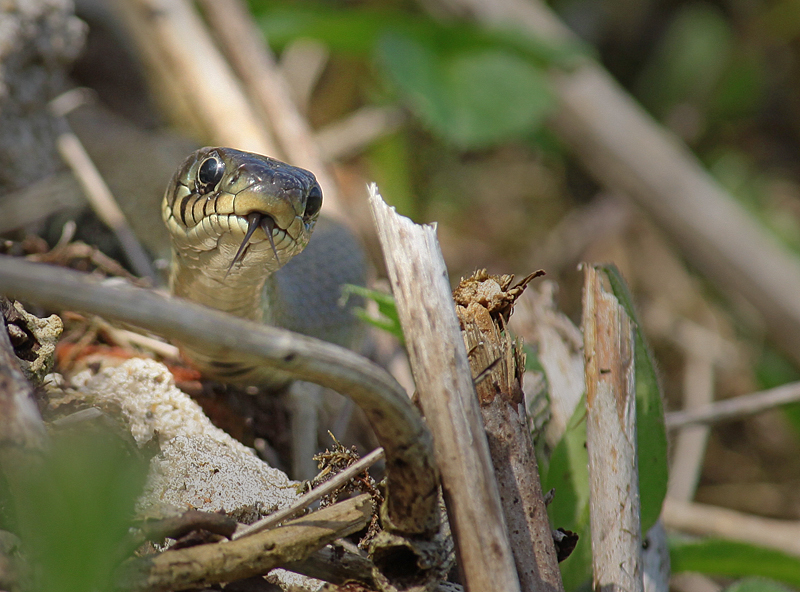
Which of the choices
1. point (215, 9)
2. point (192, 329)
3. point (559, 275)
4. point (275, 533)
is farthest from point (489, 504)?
point (559, 275)

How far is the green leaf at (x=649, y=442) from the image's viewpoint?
1.59 meters

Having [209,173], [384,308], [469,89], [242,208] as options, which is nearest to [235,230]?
[242,208]

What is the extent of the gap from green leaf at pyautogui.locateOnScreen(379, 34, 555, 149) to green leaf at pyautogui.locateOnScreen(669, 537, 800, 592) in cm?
200

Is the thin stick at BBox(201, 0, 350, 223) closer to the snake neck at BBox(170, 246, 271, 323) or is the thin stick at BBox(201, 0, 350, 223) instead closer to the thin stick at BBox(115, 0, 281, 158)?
the thin stick at BBox(115, 0, 281, 158)

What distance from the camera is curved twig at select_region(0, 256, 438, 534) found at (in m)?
0.89

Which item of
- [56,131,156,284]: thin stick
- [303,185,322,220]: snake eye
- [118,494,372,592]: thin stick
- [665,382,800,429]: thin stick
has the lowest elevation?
[118,494,372,592]: thin stick

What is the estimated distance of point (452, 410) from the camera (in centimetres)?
119

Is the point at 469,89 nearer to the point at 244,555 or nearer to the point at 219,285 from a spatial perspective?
the point at 219,285

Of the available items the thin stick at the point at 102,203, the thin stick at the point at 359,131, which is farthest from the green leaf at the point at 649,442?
the thin stick at the point at 359,131

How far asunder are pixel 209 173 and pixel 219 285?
30 cm

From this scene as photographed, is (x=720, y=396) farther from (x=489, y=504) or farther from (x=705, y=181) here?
(x=489, y=504)

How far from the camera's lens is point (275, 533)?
1.17 meters

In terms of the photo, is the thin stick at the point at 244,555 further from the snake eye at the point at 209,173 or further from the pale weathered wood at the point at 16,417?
the snake eye at the point at 209,173

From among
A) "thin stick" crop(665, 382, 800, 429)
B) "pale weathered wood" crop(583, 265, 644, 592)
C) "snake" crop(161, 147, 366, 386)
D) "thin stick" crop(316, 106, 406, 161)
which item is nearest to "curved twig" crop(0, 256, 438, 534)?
"pale weathered wood" crop(583, 265, 644, 592)
